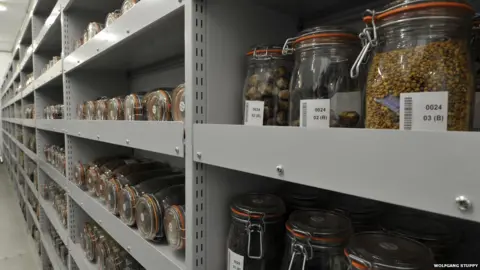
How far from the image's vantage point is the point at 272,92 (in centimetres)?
66

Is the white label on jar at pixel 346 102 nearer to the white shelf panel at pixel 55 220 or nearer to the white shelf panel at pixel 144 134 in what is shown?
the white shelf panel at pixel 144 134

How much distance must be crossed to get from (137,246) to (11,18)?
5.59 meters

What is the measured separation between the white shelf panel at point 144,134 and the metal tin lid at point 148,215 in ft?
0.69

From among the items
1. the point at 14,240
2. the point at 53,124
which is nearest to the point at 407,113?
the point at 53,124

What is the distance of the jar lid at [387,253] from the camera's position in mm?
430

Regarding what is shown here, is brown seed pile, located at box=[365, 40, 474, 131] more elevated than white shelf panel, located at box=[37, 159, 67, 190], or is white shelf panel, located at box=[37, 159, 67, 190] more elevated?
brown seed pile, located at box=[365, 40, 474, 131]

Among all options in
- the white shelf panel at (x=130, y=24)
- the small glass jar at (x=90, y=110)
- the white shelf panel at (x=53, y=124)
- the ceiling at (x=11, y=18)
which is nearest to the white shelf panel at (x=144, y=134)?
the small glass jar at (x=90, y=110)

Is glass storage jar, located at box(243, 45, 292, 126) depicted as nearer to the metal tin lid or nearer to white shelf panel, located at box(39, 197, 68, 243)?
the metal tin lid

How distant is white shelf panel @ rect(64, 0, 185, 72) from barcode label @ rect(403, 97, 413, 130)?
1.85 ft

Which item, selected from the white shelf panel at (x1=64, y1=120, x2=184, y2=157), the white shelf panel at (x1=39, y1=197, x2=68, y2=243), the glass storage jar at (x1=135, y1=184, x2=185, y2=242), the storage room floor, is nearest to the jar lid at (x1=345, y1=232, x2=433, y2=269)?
the white shelf panel at (x1=64, y1=120, x2=184, y2=157)

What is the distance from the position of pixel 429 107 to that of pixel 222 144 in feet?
1.23

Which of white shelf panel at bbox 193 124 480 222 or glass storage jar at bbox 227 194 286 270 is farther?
glass storage jar at bbox 227 194 286 270

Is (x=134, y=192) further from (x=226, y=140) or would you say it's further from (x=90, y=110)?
(x=226, y=140)

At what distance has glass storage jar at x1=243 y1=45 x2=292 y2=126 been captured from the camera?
25.5 inches
